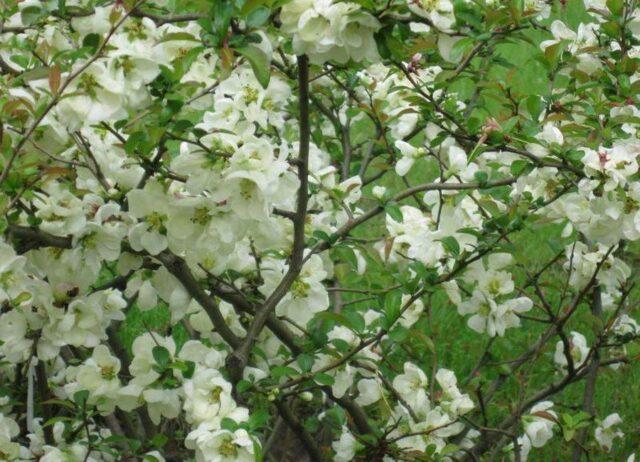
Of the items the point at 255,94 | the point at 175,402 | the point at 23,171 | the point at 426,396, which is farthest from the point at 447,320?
the point at 23,171

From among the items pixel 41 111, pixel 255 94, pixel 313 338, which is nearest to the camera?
pixel 41 111

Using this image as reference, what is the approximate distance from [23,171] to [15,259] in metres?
0.16

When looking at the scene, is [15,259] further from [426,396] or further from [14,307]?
[426,396]

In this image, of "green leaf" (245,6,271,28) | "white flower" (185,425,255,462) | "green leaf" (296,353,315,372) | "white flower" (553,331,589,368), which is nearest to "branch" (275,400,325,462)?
"green leaf" (296,353,315,372)

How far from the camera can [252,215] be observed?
1489mm

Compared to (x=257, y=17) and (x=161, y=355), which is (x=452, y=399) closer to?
(x=161, y=355)

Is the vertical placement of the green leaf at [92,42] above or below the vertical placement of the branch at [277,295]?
above

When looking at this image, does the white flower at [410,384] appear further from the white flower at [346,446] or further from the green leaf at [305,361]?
the green leaf at [305,361]

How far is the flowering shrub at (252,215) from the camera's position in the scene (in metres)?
1.47

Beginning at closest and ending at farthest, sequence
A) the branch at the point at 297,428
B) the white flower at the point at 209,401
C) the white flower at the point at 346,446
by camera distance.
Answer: the white flower at the point at 209,401
the branch at the point at 297,428
the white flower at the point at 346,446

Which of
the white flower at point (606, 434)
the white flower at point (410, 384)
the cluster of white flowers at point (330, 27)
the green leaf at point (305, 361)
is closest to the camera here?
the cluster of white flowers at point (330, 27)

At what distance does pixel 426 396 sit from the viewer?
7.32 feet

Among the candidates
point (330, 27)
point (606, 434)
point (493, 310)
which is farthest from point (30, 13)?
point (606, 434)

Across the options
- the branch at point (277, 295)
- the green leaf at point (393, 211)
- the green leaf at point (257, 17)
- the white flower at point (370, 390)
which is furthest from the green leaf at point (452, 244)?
the green leaf at point (257, 17)
